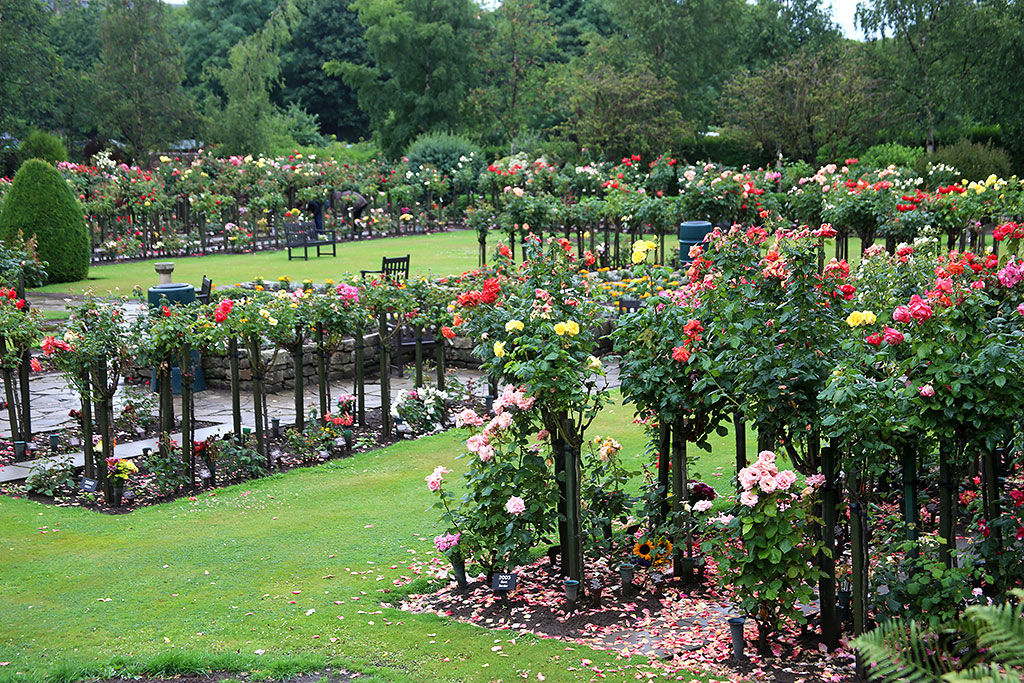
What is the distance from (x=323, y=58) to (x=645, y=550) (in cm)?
4494

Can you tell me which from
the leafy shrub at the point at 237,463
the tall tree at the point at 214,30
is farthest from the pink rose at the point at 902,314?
the tall tree at the point at 214,30

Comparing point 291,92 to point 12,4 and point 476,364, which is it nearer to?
point 12,4

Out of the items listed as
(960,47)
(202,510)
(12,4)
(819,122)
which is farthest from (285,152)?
(202,510)

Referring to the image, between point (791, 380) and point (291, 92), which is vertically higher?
point (291, 92)

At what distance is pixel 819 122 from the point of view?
84.9 ft

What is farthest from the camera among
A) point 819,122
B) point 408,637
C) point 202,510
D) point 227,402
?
point 819,122

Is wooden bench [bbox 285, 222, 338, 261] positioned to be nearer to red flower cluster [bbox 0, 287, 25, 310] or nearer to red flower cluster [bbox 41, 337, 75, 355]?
red flower cluster [bbox 0, 287, 25, 310]

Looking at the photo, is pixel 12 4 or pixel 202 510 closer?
pixel 202 510

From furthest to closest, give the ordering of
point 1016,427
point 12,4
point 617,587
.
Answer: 1. point 12,4
2. point 617,587
3. point 1016,427

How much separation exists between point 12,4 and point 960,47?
29.3 m

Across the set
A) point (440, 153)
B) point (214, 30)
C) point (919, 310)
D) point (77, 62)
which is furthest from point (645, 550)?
point (214, 30)

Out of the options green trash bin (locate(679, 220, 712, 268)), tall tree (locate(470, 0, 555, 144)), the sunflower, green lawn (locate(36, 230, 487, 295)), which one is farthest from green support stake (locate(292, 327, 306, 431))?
tall tree (locate(470, 0, 555, 144))

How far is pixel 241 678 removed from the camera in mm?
4082

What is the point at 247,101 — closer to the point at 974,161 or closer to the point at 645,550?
the point at 974,161
